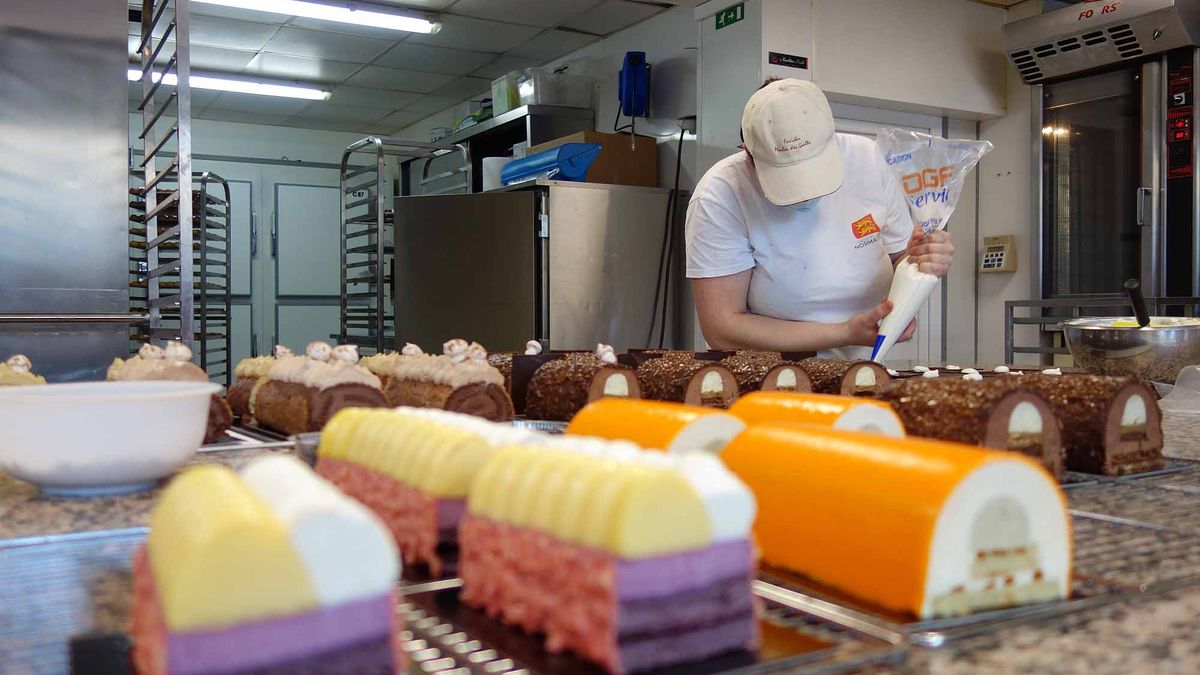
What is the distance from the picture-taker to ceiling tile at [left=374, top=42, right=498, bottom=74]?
19.7ft

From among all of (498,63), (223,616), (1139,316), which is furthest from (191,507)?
(498,63)

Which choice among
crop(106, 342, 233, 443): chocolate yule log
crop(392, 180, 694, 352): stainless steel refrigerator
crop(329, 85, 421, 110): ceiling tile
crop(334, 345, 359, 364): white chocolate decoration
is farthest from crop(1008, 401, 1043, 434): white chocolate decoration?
crop(329, 85, 421, 110): ceiling tile

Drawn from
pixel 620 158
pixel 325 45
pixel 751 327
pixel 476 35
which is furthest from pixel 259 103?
pixel 751 327

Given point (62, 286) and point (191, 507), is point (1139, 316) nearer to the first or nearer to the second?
point (191, 507)

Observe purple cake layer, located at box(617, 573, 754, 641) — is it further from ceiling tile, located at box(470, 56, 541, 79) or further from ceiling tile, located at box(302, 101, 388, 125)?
ceiling tile, located at box(302, 101, 388, 125)

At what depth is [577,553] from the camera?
25.0 inches

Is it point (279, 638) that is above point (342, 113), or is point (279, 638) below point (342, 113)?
below

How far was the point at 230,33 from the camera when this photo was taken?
5723mm

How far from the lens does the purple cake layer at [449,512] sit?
2.70 feet

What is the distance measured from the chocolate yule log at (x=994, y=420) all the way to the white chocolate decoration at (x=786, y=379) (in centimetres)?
45

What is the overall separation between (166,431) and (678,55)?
15.0 feet

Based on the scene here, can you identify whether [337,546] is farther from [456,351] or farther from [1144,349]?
[1144,349]

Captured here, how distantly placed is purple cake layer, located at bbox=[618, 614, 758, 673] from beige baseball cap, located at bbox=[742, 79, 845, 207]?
6.52 feet

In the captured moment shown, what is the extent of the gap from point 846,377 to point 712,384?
0.26 meters
